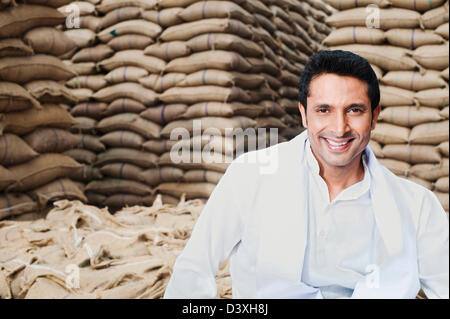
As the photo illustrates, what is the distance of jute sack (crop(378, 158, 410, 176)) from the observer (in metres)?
3.21

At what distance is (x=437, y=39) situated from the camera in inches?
124

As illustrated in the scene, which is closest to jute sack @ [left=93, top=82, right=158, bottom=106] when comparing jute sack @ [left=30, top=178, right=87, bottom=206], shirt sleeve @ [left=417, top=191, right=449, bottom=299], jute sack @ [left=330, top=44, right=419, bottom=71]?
jute sack @ [left=30, top=178, right=87, bottom=206]

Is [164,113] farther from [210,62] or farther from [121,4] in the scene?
[121,4]

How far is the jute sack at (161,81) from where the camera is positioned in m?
3.48

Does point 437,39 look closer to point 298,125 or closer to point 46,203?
point 298,125

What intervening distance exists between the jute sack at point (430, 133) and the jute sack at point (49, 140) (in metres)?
2.48

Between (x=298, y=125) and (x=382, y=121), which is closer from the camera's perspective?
(x=382, y=121)

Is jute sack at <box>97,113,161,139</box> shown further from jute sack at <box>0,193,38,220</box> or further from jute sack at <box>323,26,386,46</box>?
jute sack at <box>323,26,386,46</box>

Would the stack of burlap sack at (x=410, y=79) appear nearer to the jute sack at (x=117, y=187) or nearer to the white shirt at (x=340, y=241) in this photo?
the jute sack at (x=117, y=187)

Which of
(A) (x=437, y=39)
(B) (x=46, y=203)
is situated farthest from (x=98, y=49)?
(A) (x=437, y=39)

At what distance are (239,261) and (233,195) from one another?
21 centimetres

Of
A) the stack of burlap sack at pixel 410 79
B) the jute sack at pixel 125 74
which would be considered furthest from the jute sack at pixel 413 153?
the jute sack at pixel 125 74

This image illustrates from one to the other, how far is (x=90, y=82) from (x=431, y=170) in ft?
9.23

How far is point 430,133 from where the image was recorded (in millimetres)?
3115
